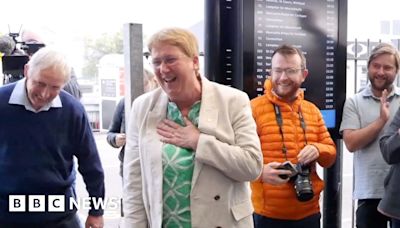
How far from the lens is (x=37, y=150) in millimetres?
1810

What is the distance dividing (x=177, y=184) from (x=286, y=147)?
69 cm

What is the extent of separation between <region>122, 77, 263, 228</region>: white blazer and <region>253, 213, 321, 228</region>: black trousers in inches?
19.0

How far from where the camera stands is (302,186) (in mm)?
1968

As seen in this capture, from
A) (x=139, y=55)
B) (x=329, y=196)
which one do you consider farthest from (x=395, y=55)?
(x=139, y=55)

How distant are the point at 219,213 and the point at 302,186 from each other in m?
0.58

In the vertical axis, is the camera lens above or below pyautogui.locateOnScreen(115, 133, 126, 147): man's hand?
below

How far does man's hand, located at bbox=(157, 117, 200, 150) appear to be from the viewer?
1.50 metres

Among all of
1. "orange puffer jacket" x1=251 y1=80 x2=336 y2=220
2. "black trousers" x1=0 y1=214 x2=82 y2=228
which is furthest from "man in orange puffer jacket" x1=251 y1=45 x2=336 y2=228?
"black trousers" x1=0 y1=214 x2=82 y2=228

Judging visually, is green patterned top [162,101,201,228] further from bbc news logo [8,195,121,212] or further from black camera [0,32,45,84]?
black camera [0,32,45,84]

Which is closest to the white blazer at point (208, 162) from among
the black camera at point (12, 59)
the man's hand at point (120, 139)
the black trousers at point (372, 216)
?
the black camera at point (12, 59)

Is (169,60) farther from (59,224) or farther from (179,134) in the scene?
(59,224)

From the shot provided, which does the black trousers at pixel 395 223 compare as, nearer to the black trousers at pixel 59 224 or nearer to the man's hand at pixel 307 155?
the man's hand at pixel 307 155

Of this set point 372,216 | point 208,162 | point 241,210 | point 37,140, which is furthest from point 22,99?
point 372,216

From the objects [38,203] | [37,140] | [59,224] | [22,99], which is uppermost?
[22,99]
